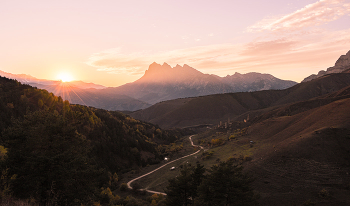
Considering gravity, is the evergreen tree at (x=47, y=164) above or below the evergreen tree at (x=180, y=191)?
above

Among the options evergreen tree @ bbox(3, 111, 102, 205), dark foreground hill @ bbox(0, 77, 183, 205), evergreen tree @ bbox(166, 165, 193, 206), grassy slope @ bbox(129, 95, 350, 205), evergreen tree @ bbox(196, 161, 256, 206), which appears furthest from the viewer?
grassy slope @ bbox(129, 95, 350, 205)

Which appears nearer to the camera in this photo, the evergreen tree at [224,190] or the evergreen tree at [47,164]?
the evergreen tree at [47,164]

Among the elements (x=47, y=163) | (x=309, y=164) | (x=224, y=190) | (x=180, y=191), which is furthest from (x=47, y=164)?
(x=309, y=164)

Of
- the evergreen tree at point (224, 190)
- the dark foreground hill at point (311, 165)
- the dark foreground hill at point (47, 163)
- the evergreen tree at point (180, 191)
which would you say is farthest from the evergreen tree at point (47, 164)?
the dark foreground hill at point (311, 165)

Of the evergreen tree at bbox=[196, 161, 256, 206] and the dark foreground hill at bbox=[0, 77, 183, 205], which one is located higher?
the dark foreground hill at bbox=[0, 77, 183, 205]

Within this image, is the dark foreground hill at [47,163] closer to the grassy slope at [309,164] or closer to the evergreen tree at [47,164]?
the evergreen tree at [47,164]

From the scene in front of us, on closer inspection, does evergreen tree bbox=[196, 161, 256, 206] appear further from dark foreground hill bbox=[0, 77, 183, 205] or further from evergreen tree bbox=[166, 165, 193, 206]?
dark foreground hill bbox=[0, 77, 183, 205]

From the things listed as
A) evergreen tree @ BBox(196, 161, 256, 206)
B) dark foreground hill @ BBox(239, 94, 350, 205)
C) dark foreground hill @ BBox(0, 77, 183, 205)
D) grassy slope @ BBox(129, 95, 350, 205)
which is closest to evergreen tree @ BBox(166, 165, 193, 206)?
evergreen tree @ BBox(196, 161, 256, 206)

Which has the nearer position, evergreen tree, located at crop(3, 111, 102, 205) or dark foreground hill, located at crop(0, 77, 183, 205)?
dark foreground hill, located at crop(0, 77, 183, 205)

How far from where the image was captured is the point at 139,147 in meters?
84.9

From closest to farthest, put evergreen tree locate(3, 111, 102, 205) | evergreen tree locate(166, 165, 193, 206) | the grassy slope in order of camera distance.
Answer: evergreen tree locate(3, 111, 102, 205), evergreen tree locate(166, 165, 193, 206), the grassy slope

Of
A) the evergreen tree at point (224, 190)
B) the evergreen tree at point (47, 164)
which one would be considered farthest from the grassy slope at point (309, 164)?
the evergreen tree at point (47, 164)

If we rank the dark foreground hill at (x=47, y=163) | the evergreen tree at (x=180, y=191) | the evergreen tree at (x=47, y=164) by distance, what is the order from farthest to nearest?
the evergreen tree at (x=180, y=191), the evergreen tree at (x=47, y=164), the dark foreground hill at (x=47, y=163)

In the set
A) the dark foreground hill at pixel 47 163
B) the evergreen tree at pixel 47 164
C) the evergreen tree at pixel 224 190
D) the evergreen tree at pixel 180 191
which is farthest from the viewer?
the evergreen tree at pixel 180 191
